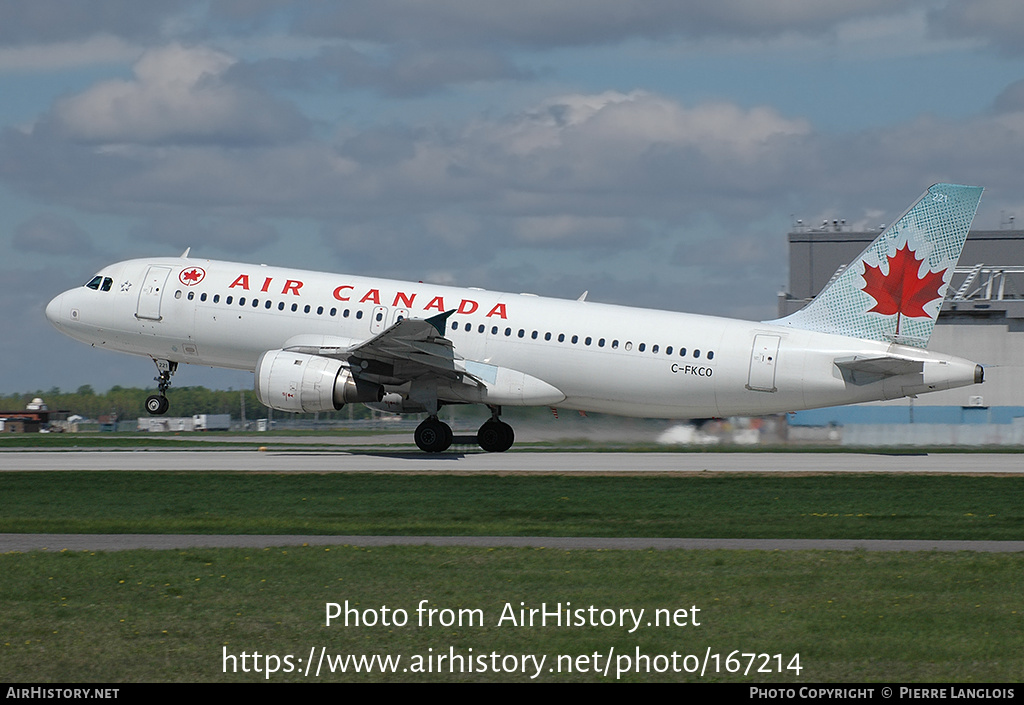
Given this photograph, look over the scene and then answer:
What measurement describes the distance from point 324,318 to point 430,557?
21577 mm

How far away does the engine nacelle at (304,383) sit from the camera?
35.8 m

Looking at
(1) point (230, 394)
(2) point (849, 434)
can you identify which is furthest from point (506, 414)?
(1) point (230, 394)

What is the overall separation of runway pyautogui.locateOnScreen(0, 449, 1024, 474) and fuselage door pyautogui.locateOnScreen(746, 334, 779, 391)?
92.3 inches

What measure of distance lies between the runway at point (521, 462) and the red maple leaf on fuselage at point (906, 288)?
181 inches

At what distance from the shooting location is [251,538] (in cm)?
2059

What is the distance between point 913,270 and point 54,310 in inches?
1137

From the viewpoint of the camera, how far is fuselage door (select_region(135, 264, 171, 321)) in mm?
39875

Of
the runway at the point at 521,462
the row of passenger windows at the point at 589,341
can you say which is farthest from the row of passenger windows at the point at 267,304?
the runway at the point at 521,462

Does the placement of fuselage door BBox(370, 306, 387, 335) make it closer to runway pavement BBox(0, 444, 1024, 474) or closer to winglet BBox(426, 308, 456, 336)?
winglet BBox(426, 308, 456, 336)

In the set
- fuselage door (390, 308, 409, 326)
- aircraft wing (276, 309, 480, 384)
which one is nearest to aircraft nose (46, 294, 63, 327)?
aircraft wing (276, 309, 480, 384)

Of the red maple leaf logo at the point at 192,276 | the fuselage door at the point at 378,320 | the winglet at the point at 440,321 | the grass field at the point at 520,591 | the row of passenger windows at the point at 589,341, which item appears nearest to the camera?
the grass field at the point at 520,591

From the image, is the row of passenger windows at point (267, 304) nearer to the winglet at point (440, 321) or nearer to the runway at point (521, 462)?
the winglet at point (440, 321)

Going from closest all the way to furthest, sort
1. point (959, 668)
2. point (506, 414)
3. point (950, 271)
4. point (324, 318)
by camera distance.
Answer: point (959, 668) → point (950, 271) → point (324, 318) → point (506, 414)

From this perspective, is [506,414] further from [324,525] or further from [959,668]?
[959,668]
